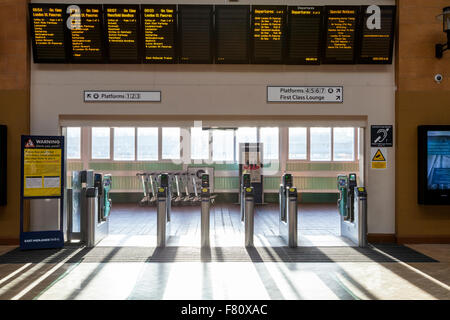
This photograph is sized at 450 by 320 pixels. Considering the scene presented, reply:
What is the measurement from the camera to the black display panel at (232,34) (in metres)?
5.85

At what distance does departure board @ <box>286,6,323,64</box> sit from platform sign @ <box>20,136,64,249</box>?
378 centimetres

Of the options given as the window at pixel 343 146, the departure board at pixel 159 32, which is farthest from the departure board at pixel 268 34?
the window at pixel 343 146

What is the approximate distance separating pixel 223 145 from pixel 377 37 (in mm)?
6379

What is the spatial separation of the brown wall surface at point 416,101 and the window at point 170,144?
6908 millimetres

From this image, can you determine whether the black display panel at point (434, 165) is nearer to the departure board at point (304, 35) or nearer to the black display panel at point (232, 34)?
the departure board at point (304, 35)

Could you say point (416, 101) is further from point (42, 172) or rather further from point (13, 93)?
point (13, 93)

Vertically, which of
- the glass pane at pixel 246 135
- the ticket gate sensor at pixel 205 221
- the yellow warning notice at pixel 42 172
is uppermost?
the glass pane at pixel 246 135

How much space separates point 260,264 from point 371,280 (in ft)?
4.30

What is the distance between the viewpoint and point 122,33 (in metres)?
5.89

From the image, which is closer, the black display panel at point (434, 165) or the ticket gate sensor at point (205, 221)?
the ticket gate sensor at point (205, 221)

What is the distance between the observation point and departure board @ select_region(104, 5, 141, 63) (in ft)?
Result: 19.1

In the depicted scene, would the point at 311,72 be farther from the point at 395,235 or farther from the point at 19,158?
the point at 19,158

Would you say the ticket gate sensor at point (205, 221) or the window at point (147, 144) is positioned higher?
the window at point (147, 144)
